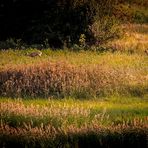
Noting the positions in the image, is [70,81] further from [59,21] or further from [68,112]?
[59,21]

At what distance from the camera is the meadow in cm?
1202

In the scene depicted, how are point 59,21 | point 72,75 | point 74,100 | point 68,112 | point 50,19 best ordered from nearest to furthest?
point 68,112
point 74,100
point 72,75
point 59,21
point 50,19

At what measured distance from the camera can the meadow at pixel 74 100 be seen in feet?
39.4

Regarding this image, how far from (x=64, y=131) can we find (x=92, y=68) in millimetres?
6767

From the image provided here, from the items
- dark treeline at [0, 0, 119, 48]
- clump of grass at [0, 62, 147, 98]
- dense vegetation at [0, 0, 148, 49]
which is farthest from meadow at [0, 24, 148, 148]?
dark treeline at [0, 0, 119, 48]

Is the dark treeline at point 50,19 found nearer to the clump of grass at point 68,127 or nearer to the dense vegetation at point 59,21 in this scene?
the dense vegetation at point 59,21

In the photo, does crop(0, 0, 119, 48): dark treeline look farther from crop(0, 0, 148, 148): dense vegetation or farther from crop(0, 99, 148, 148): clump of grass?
crop(0, 99, 148, 148): clump of grass

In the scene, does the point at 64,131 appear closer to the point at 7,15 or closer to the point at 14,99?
the point at 14,99

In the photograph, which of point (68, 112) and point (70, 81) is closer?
point (68, 112)

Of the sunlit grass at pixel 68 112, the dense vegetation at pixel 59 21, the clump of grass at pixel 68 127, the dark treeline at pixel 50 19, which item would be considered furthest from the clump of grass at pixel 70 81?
the dark treeline at pixel 50 19

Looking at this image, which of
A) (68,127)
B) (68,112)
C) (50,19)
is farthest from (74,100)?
(50,19)

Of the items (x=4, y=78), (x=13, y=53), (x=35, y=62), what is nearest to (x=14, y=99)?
(x=4, y=78)

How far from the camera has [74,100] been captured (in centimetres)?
Answer: 1548

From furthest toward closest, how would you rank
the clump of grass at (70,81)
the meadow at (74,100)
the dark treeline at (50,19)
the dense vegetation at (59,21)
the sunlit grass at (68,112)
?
the dark treeline at (50,19)
the dense vegetation at (59,21)
the clump of grass at (70,81)
the sunlit grass at (68,112)
the meadow at (74,100)
